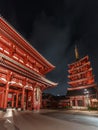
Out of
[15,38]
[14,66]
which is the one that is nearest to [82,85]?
[15,38]

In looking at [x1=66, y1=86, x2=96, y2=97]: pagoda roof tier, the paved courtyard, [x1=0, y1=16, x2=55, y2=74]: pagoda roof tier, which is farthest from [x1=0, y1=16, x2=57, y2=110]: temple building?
[x1=66, y1=86, x2=96, y2=97]: pagoda roof tier

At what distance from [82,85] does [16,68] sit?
85.7 ft

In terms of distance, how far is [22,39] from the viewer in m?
14.2

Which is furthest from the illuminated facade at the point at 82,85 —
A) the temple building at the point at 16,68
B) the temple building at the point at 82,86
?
the temple building at the point at 16,68

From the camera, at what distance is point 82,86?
31953 millimetres

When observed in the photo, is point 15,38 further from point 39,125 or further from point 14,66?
point 39,125

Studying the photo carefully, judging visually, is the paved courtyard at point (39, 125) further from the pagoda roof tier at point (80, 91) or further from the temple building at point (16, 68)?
the pagoda roof tier at point (80, 91)

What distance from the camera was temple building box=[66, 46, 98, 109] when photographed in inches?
1115

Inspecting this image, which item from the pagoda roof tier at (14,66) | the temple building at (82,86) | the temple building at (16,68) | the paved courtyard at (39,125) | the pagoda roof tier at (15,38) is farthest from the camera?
the temple building at (82,86)

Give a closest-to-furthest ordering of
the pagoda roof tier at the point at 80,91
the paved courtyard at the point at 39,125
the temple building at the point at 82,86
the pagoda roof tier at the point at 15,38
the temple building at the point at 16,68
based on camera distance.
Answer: the paved courtyard at the point at 39,125, the temple building at the point at 16,68, the pagoda roof tier at the point at 15,38, the pagoda roof tier at the point at 80,91, the temple building at the point at 82,86

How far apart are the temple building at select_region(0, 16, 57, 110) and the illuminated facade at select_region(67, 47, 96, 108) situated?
56.1ft

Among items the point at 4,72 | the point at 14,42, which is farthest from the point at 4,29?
the point at 4,72

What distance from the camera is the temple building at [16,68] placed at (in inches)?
442

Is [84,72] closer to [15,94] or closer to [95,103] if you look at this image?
[95,103]
